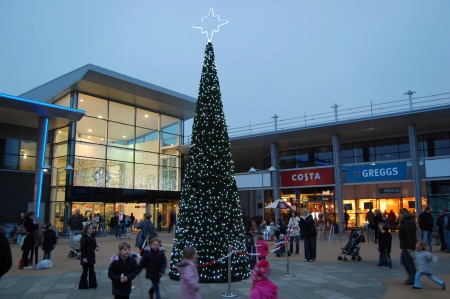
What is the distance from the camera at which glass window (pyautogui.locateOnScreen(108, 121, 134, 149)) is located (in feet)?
103

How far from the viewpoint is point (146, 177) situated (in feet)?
109

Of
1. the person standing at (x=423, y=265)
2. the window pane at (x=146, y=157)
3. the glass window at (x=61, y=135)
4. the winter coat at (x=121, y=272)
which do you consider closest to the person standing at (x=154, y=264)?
the winter coat at (x=121, y=272)

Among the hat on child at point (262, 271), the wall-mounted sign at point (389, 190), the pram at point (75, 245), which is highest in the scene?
the wall-mounted sign at point (389, 190)

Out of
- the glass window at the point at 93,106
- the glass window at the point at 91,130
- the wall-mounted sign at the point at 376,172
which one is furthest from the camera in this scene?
the glass window at the point at 93,106

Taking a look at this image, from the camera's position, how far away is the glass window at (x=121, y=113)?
31.7 metres

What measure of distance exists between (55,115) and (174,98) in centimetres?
1001

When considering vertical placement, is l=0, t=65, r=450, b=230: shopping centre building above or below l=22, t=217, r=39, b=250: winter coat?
above

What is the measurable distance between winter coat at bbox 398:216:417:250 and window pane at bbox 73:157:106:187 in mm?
23880

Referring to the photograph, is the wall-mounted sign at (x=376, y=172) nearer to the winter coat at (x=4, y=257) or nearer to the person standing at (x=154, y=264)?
the person standing at (x=154, y=264)

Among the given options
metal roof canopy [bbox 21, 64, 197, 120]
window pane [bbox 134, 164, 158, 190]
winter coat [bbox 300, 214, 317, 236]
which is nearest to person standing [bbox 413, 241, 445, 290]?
winter coat [bbox 300, 214, 317, 236]

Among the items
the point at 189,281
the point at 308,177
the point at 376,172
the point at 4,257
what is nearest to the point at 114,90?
the point at 308,177

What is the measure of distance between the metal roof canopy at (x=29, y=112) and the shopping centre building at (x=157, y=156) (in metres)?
0.12

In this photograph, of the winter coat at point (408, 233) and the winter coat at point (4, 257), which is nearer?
the winter coat at point (4, 257)

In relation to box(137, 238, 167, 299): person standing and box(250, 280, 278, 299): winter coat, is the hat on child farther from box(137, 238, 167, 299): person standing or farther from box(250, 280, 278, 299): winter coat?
box(137, 238, 167, 299): person standing
